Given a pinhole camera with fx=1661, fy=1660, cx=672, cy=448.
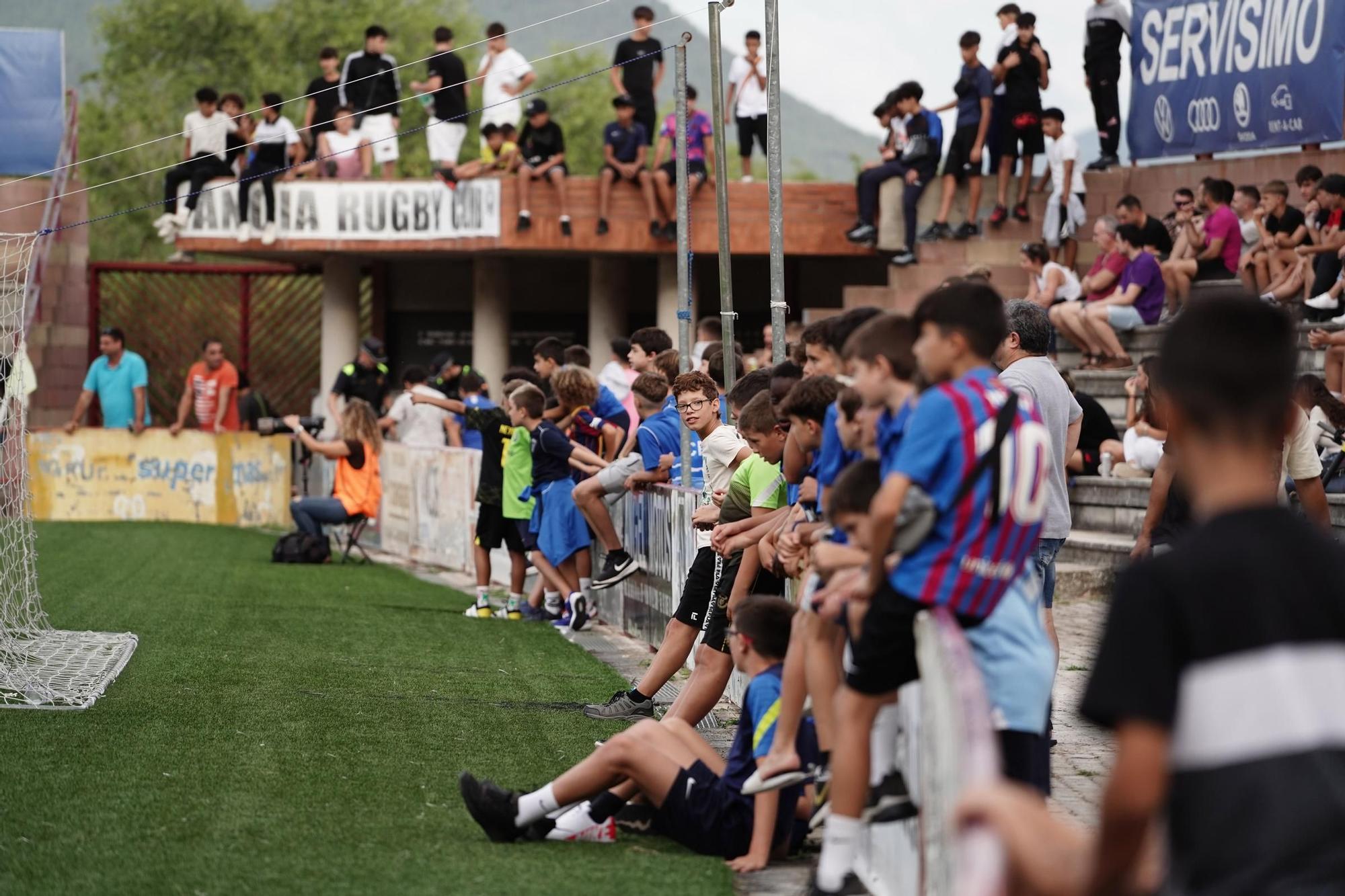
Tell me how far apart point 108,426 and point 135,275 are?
581 cm

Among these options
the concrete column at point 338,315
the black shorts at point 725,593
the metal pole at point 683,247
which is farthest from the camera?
the concrete column at point 338,315

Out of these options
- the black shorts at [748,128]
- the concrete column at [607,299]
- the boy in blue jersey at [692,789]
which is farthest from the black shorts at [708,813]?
the concrete column at [607,299]

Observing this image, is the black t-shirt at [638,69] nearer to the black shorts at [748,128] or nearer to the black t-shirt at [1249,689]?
the black shorts at [748,128]

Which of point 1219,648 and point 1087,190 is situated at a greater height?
point 1087,190

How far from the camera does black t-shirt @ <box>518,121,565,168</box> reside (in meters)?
21.5

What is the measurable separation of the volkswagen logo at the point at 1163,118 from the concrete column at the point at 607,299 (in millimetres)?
8482

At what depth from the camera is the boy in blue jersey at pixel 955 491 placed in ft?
13.3

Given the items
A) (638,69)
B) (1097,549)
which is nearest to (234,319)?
(638,69)

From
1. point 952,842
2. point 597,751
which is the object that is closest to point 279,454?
point 597,751

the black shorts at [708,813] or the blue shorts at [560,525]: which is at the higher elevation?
the blue shorts at [560,525]

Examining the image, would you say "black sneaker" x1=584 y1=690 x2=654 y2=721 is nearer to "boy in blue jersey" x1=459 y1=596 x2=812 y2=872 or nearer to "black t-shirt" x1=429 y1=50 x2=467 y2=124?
"boy in blue jersey" x1=459 y1=596 x2=812 y2=872

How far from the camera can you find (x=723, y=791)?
5625mm

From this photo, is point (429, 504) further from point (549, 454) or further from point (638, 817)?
point (638, 817)

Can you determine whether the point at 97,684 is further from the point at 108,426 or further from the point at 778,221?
the point at 108,426
